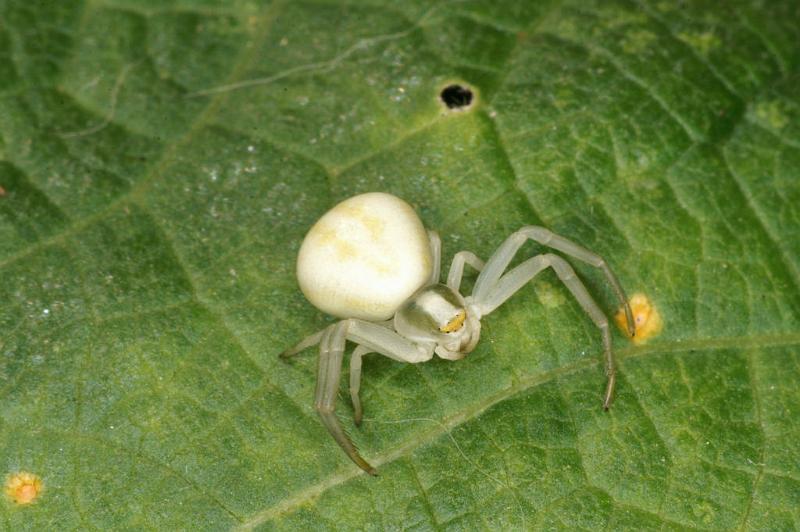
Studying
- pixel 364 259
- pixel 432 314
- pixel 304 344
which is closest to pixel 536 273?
pixel 432 314

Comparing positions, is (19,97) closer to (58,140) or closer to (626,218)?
(58,140)

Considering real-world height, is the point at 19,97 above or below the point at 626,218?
below

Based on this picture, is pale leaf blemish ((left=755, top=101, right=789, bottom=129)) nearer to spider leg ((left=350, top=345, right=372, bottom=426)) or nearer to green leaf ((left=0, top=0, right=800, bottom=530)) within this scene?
green leaf ((left=0, top=0, right=800, bottom=530))

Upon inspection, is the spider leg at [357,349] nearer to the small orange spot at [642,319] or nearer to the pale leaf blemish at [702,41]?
the small orange spot at [642,319]

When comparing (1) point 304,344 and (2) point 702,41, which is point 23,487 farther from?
(2) point 702,41

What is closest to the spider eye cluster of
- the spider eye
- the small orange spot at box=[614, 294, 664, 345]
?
the spider eye

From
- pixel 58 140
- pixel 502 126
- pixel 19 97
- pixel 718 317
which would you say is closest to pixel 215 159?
pixel 58 140
